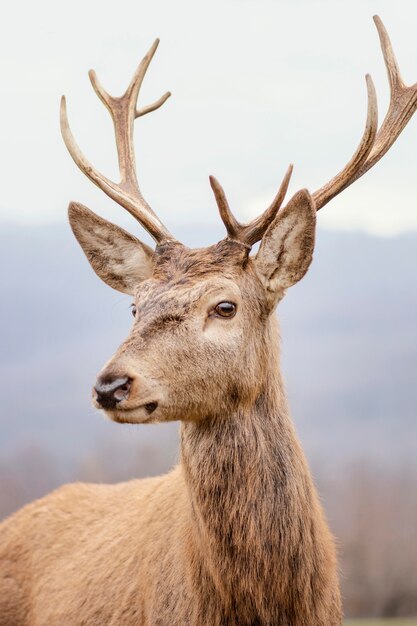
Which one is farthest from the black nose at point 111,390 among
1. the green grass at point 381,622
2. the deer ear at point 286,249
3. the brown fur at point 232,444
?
the green grass at point 381,622

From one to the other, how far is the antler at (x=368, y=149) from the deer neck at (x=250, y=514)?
0.91 metres

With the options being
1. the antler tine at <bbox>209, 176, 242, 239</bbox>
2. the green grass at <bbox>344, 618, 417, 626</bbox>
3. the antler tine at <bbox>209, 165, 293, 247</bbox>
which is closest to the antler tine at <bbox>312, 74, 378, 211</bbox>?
the antler tine at <bbox>209, 165, 293, 247</bbox>

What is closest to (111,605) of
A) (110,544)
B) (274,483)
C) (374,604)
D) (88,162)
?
(110,544)

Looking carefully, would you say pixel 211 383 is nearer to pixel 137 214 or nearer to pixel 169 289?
pixel 169 289

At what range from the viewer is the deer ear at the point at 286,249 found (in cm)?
520

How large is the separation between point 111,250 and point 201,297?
110 cm

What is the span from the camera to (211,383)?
5008mm

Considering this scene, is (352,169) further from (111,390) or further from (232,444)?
(111,390)

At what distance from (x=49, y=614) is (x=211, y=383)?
2.56 meters

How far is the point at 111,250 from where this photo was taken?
19.7 ft

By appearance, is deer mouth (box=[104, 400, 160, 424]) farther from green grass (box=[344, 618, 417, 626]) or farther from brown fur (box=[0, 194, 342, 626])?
green grass (box=[344, 618, 417, 626])

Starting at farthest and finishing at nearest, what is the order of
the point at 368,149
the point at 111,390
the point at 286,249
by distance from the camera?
the point at 368,149, the point at 286,249, the point at 111,390

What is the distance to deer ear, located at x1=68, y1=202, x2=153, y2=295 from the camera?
588 centimetres

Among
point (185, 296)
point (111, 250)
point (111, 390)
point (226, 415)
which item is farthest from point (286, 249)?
point (111, 390)
